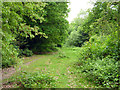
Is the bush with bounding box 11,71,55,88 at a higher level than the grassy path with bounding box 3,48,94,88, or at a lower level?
higher

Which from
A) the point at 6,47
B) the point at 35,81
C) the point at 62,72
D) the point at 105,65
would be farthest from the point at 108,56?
the point at 6,47

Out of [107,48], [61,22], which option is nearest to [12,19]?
[107,48]

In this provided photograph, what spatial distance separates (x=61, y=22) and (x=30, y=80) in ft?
24.4

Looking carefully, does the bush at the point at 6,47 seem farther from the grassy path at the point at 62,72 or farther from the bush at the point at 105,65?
the bush at the point at 105,65

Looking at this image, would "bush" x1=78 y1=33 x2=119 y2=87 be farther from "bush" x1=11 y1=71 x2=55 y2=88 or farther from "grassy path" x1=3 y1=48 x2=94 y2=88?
"bush" x1=11 y1=71 x2=55 y2=88

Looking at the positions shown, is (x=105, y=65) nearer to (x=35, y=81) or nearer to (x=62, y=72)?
(x=62, y=72)

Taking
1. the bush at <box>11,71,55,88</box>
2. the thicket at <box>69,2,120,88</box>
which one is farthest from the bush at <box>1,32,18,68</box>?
the thicket at <box>69,2,120,88</box>

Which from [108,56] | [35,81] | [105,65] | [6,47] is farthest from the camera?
[108,56]

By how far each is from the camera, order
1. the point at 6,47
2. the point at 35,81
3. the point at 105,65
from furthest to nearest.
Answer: the point at 105,65
the point at 35,81
the point at 6,47

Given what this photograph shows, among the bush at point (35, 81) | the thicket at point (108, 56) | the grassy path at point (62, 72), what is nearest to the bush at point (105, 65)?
the thicket at point (108, 56)

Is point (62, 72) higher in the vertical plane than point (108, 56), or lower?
lower

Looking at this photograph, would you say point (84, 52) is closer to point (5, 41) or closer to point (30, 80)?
point (30, 80)

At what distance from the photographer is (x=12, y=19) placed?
88.4 inches

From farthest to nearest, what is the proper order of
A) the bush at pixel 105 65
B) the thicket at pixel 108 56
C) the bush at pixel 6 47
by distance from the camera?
1. the bush at pixel 105 65
2. the thicket at pixel 108 56
3. the bush at pixel 6 47
